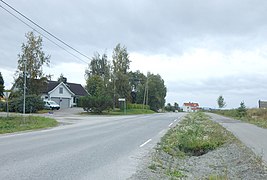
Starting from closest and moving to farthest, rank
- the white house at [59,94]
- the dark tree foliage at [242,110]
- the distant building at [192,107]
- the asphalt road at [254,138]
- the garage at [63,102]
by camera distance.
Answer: the asphalt road at [254,138] < the dark tree foliage at [242,110] < the white house at [59,94] < the garage at [63,102] < the distant building at [192,107]

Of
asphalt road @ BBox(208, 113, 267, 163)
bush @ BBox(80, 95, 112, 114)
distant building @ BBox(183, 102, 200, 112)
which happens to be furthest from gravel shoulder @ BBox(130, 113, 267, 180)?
distant building @ BBox(183, 102, 200, 112)

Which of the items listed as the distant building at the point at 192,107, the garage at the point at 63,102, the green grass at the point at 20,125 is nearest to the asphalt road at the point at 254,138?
the green grass at the point at 20,125

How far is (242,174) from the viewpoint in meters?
9.12

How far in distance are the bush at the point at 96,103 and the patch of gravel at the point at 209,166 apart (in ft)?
141

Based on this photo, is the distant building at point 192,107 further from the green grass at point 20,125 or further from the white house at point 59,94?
the green grass at point 20,125

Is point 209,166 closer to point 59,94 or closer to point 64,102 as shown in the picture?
point 59,94

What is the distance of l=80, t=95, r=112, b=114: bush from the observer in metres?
56.2

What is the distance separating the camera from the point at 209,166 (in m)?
10.6

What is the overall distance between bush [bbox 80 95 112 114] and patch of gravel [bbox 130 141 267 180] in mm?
43125

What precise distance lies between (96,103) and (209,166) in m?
46.5

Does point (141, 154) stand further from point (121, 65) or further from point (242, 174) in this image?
point (121, 65)

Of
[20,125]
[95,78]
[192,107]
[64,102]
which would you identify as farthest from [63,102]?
[20,125]

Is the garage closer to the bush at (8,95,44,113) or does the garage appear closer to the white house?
the white house

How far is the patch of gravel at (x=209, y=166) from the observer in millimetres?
8719
